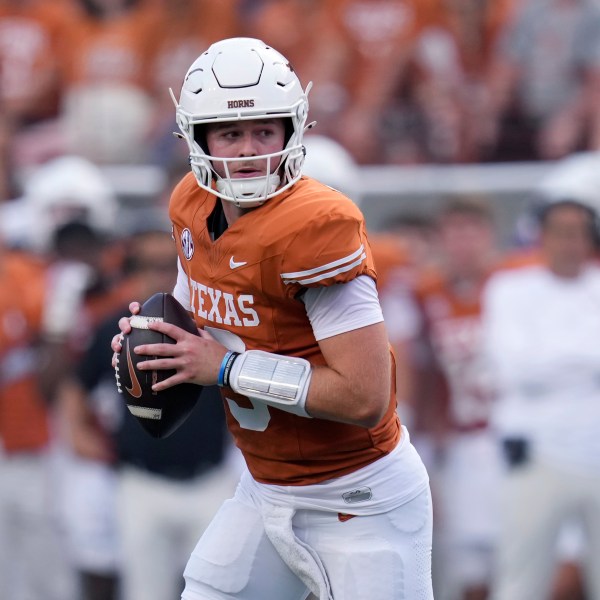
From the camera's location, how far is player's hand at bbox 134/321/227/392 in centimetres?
325

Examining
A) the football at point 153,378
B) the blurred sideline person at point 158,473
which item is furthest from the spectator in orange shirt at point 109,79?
the football at point 153,378

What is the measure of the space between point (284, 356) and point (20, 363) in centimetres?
338

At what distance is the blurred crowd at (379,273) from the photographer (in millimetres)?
5773

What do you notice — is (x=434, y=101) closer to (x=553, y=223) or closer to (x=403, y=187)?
(x=403, y=187)

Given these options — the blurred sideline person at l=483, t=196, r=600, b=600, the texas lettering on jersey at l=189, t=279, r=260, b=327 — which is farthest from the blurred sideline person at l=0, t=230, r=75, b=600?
the texas lettering on jersey at l=189, t=279, r=260, b=327

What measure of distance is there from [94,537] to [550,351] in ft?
7.20

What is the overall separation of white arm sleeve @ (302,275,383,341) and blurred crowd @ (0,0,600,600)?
8.61 ft

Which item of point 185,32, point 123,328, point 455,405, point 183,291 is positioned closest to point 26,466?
point 455,405

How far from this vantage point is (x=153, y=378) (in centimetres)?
333

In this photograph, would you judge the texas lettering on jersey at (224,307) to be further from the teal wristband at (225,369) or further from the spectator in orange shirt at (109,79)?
the spectator in orange shirt at (109,79)

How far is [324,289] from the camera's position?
3.17m

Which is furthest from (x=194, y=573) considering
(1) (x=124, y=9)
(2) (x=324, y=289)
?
(1) (x=124, y=9)

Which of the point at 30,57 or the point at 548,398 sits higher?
the point at 30,57

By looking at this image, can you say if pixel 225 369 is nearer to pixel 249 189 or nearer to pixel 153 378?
pixel 153 378
